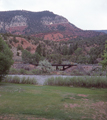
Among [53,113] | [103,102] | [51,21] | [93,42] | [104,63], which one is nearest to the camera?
[53,113]

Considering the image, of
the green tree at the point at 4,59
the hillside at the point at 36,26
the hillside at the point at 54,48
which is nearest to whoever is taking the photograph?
the green tree at the point at 4,59

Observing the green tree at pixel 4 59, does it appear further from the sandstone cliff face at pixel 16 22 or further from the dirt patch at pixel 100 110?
the sandstone cliff face at pixel 16 22

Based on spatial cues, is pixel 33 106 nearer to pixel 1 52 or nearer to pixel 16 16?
pixel 1 52

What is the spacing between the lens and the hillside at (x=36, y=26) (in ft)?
259

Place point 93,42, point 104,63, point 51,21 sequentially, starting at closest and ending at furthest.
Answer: point 104,63
point 93,42
point 51,21

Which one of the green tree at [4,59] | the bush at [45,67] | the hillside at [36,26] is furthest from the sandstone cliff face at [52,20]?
the green tree at [4,59]

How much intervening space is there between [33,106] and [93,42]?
51706 millimetres

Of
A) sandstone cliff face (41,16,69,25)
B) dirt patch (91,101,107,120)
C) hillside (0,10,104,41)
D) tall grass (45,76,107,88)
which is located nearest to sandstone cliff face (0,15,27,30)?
hillside (0,10,104,41)

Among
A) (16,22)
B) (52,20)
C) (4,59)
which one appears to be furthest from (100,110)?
(52,20)

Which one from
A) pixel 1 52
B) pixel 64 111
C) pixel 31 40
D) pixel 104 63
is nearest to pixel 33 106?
pixel 64 111

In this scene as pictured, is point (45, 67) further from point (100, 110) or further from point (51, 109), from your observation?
point (100, 110)

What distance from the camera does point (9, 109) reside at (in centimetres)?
540

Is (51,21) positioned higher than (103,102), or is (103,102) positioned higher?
(51,21)

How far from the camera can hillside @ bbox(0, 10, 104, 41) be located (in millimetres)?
78812
